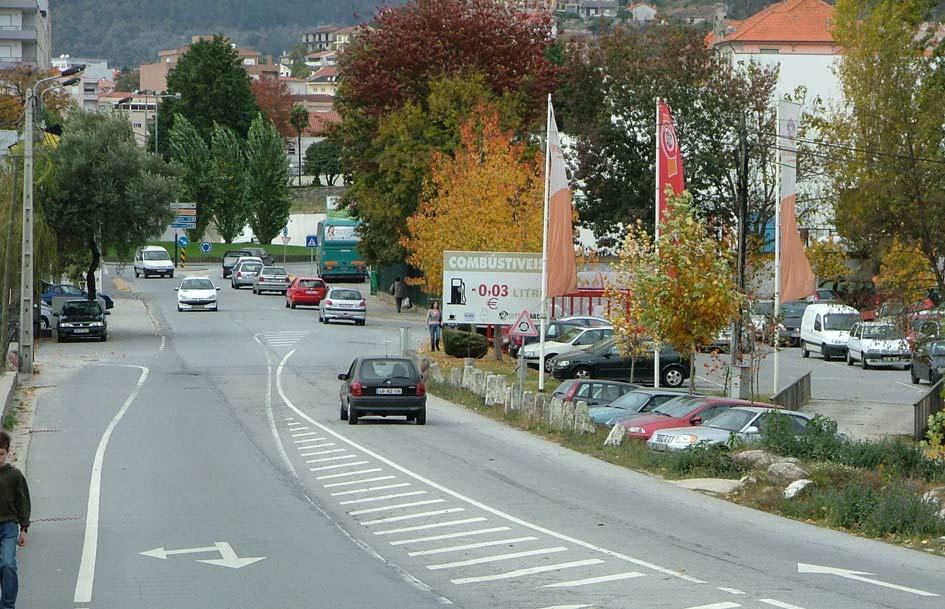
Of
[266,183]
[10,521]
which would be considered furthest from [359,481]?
[266,183]

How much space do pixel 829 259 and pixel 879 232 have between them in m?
23.1

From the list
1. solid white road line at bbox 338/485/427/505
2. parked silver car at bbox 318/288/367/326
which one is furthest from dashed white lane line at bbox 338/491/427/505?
parked silver car at bbox 318/288/367/326

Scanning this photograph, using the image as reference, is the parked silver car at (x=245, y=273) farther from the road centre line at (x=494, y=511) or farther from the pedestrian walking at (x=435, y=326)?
the road centre line at (x=494, y=511)

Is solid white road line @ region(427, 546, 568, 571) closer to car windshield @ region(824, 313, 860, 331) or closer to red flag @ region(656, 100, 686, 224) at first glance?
red flag @ region(656, 100, 686, 224)

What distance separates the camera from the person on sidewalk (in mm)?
11828

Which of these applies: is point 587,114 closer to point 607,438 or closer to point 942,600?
point 607,438

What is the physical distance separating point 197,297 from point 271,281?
1222cm

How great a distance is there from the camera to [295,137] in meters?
185

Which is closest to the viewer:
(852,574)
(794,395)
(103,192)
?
(852,574)

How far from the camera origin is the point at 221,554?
1567 centimetres

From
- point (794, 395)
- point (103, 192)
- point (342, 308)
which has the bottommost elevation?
point (794, 395)

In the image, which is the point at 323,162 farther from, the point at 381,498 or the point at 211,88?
the point at 381,498

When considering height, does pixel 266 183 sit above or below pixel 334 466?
above

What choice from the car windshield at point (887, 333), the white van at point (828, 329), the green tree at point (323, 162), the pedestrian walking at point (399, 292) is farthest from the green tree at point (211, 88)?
the car windshield at point (887, 333)
